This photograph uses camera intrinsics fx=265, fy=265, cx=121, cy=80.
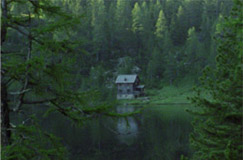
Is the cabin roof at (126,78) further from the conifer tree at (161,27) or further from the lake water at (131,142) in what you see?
the lake water at (131,142)

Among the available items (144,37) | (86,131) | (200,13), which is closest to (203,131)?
(86,131)

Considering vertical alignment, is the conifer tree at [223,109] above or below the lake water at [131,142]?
above

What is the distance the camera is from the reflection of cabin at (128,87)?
245 feet

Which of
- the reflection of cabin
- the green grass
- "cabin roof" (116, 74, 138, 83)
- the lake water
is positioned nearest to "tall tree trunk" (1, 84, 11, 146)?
the lake water

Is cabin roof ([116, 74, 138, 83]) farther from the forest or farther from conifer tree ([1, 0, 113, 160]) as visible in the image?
conifer tree ([1, 0, 113, 160])

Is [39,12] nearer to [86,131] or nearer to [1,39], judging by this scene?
[1,39]

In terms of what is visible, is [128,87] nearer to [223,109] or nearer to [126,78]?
[126,78]

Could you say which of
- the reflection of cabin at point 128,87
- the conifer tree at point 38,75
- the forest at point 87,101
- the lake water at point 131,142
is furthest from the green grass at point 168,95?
the conifer tree at point 38,75

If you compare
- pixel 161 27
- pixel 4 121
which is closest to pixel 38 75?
pixel 4 121

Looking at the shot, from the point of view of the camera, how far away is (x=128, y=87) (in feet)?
250

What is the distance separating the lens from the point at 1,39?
5.91m

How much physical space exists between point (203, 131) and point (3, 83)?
27.4 ft

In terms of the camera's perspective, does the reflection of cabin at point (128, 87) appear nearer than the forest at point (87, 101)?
No

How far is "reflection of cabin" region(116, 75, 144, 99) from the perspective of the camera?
74.8m
